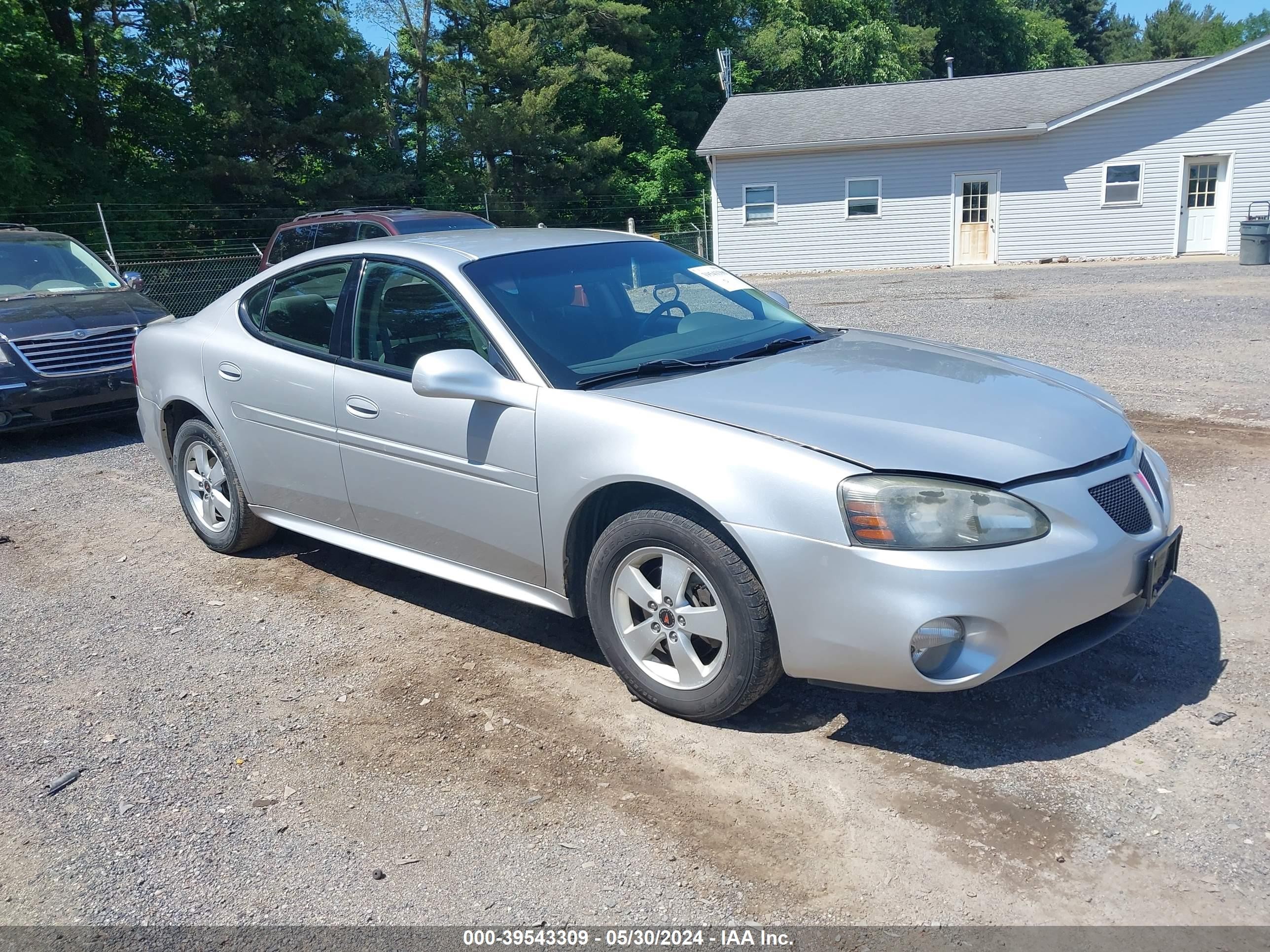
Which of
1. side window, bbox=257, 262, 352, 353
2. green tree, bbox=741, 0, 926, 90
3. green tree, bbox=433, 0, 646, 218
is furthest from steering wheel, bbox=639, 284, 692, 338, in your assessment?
green tree, bbox=741, 0, 926, 90

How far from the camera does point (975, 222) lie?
26.9 meters

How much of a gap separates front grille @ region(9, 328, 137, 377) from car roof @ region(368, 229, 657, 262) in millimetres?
4926

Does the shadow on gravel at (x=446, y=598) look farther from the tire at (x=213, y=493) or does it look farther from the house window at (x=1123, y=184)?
the house window at (x=1123, y=184)

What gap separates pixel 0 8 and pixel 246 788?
22.7 metres

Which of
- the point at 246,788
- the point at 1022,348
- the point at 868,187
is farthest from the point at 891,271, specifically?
the point at 246,788

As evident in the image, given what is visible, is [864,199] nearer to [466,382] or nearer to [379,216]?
[379,216]

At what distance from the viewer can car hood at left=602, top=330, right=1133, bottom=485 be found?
3.38 meters

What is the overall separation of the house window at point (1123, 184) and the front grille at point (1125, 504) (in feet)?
81.4

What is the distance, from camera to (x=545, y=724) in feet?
12.8

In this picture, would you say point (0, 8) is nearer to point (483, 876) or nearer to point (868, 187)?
point (868, 187)

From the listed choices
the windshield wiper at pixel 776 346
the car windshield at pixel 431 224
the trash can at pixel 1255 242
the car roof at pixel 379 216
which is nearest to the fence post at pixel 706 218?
the trash can at pixel 1255 242

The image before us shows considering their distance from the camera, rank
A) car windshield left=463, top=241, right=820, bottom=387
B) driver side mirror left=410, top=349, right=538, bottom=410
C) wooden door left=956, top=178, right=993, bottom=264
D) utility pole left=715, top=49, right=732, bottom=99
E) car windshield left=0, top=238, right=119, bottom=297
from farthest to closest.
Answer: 1. utility pole left=715, top=49, right=732, bottom=99
2. wooden door left=956, top=178, right=993, bottom=264
3. car windshield left=0, top=238, right=119, bottom=297
4. car windshield left=463, top=241, right=820, bottom=387
5. driver side mirror left=410, top=349, right=538, bottom=410

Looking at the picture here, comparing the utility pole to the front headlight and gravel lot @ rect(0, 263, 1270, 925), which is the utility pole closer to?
gravel lot @ rect(0, 263, 1270, 925)

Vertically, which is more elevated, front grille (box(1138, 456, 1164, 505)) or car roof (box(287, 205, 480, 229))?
car roof (box(287, 205, 480, 229))
